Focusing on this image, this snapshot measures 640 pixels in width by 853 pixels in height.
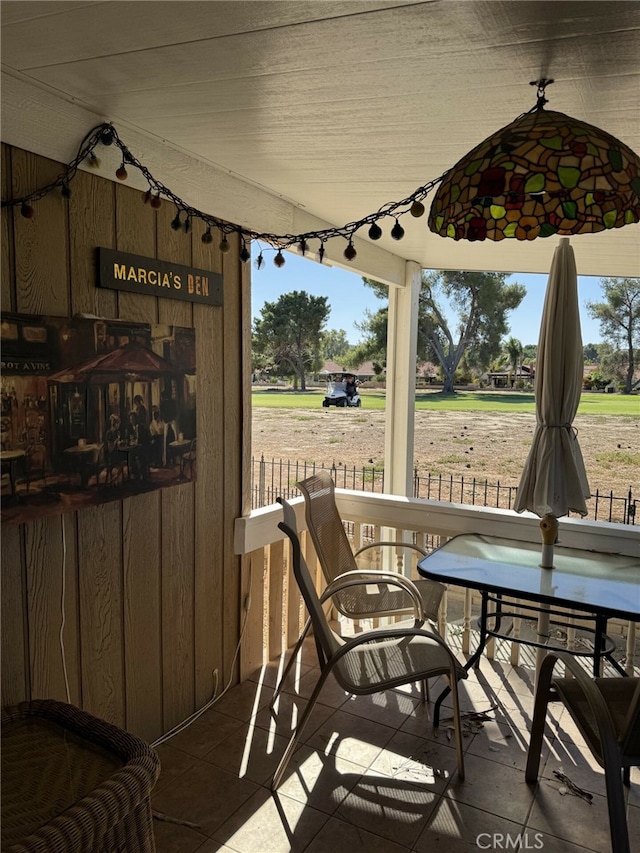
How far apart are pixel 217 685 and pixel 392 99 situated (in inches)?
102

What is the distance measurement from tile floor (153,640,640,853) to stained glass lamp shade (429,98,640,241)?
200 centimetres

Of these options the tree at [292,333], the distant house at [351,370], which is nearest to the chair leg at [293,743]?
the tree at [292,333]

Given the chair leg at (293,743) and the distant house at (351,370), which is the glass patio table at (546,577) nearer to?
the chair leg at (293,743)

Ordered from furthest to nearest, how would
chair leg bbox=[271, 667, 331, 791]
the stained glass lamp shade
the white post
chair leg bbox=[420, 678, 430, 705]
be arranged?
1. the white post
2. chair leg bbox=[420, 678, 430, 705]
3. chair leg bbox=[271, 667, 331, 791]
4. the stained glass lamp shade

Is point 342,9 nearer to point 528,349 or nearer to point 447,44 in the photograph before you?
point 447,44

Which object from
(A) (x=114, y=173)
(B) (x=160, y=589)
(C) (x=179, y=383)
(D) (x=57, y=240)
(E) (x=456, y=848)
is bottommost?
(E) (x=456, y=848)

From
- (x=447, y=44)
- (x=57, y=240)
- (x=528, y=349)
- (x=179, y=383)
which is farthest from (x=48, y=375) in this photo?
(x=528, y=349)

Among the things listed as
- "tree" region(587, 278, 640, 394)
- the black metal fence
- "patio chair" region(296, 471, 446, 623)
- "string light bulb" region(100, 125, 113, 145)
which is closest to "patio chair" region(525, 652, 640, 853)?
"patio chair" region(296, 471, 446, 623)

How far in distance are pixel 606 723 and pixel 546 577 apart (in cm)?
91

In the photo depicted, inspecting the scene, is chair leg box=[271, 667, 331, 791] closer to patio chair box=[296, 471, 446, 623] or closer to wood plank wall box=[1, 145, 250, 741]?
wood plank wall box=[1, 145, 250, 741]

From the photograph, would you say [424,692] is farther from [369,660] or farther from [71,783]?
[71,783]

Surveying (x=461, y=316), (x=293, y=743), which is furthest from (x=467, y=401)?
(x=293, y=743)

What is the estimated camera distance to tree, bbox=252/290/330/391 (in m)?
7.11

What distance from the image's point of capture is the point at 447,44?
4.83ft
